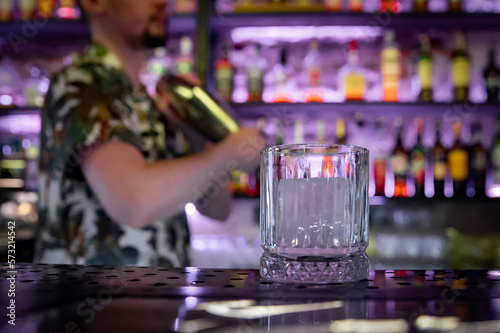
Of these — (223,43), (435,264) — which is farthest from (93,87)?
(435,264)

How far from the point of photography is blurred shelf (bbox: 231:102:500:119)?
204cm

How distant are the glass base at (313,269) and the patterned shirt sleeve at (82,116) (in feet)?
1.53

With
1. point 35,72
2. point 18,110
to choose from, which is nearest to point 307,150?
point 18,110

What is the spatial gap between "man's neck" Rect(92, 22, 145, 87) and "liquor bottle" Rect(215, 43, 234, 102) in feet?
3.36

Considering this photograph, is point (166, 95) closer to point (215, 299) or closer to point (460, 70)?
point (215, 299)

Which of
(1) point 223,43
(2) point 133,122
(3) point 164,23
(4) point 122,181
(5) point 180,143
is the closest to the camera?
(4) point 122,181

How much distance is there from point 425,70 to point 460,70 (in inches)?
5.7

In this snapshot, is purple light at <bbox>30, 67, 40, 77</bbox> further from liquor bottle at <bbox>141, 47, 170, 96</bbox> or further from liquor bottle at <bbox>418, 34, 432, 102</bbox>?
liquor bottle at <bbox>418, 34, 432, 102</bbox>

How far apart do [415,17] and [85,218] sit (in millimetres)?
1680

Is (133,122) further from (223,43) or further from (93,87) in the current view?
(223,43)

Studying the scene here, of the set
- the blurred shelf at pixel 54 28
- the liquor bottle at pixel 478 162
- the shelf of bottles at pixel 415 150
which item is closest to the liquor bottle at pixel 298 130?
the shelf of bottles at pixel 415 150

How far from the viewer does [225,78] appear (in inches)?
84.5

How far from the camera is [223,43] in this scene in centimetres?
224

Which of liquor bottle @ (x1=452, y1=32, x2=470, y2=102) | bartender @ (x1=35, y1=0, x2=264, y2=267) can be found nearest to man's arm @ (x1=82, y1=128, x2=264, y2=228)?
bartender @ (x1=35, y1=0, x2=264, y2=267)
